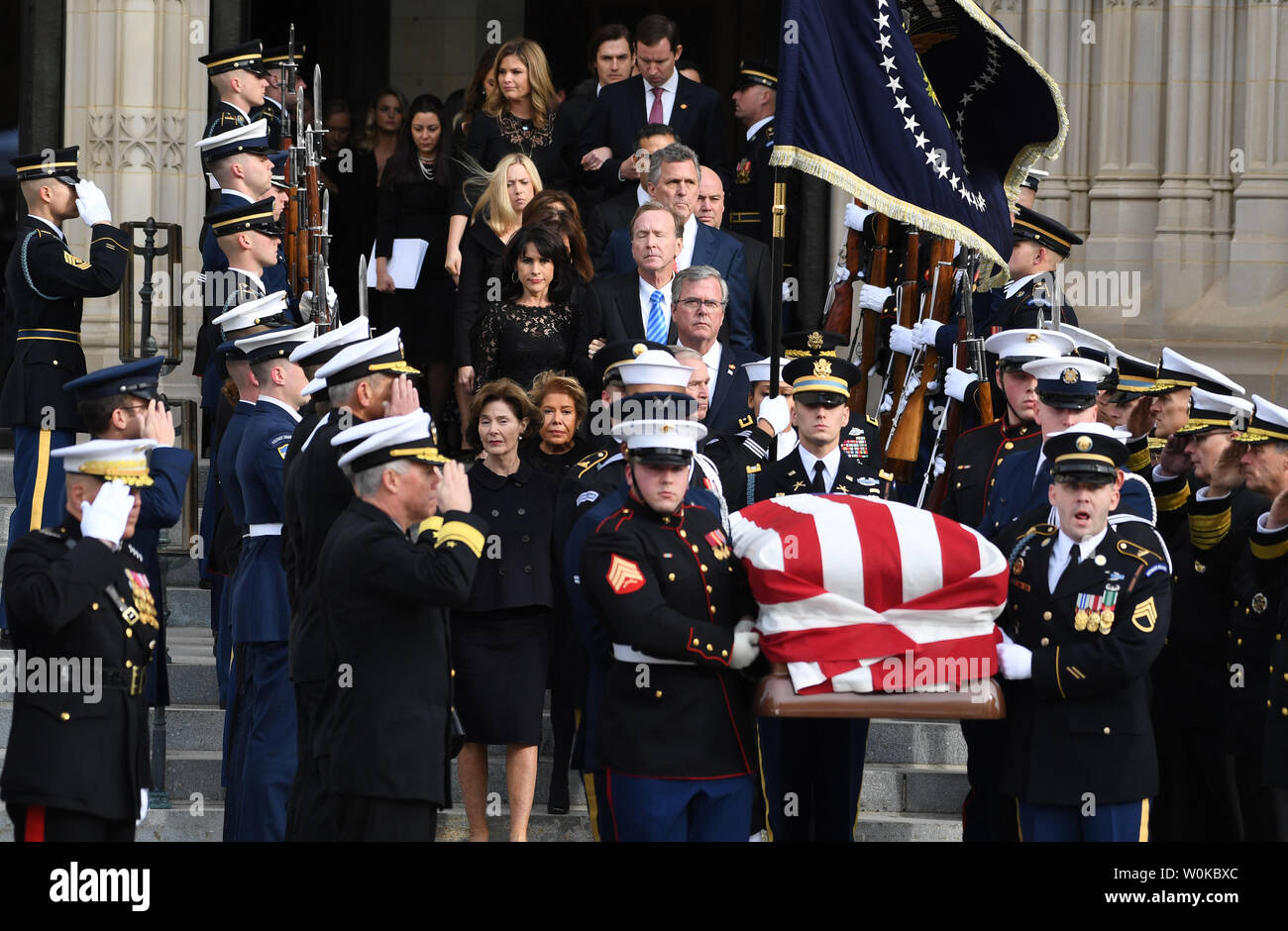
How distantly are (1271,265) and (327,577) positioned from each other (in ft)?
22.7

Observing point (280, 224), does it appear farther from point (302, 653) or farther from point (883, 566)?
point (883, 566)

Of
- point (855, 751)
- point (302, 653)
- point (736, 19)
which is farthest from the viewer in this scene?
point (736, 19)

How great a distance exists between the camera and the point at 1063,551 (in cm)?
626

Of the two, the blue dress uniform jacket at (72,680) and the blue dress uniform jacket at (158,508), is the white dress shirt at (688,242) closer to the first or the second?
the blue dress uniform jacket at (158,508)

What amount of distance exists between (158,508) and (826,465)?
7.70ft

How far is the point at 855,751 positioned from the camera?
696 centimetres

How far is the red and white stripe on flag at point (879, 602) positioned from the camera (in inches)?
235

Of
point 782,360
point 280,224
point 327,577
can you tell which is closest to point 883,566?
point 327,577

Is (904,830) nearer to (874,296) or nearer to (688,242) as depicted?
(874,296)

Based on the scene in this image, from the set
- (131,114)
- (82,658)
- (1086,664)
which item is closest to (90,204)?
(131,114)

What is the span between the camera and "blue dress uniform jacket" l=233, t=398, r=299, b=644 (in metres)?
7.10

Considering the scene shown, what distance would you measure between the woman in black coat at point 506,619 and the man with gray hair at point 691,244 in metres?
1.42

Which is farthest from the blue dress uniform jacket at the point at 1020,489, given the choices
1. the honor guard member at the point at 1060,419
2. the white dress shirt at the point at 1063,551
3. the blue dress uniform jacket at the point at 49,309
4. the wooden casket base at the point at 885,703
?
the blue dress uniform jacket at the point at 49,309

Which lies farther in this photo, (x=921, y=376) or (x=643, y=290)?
(x=921, y=376)
